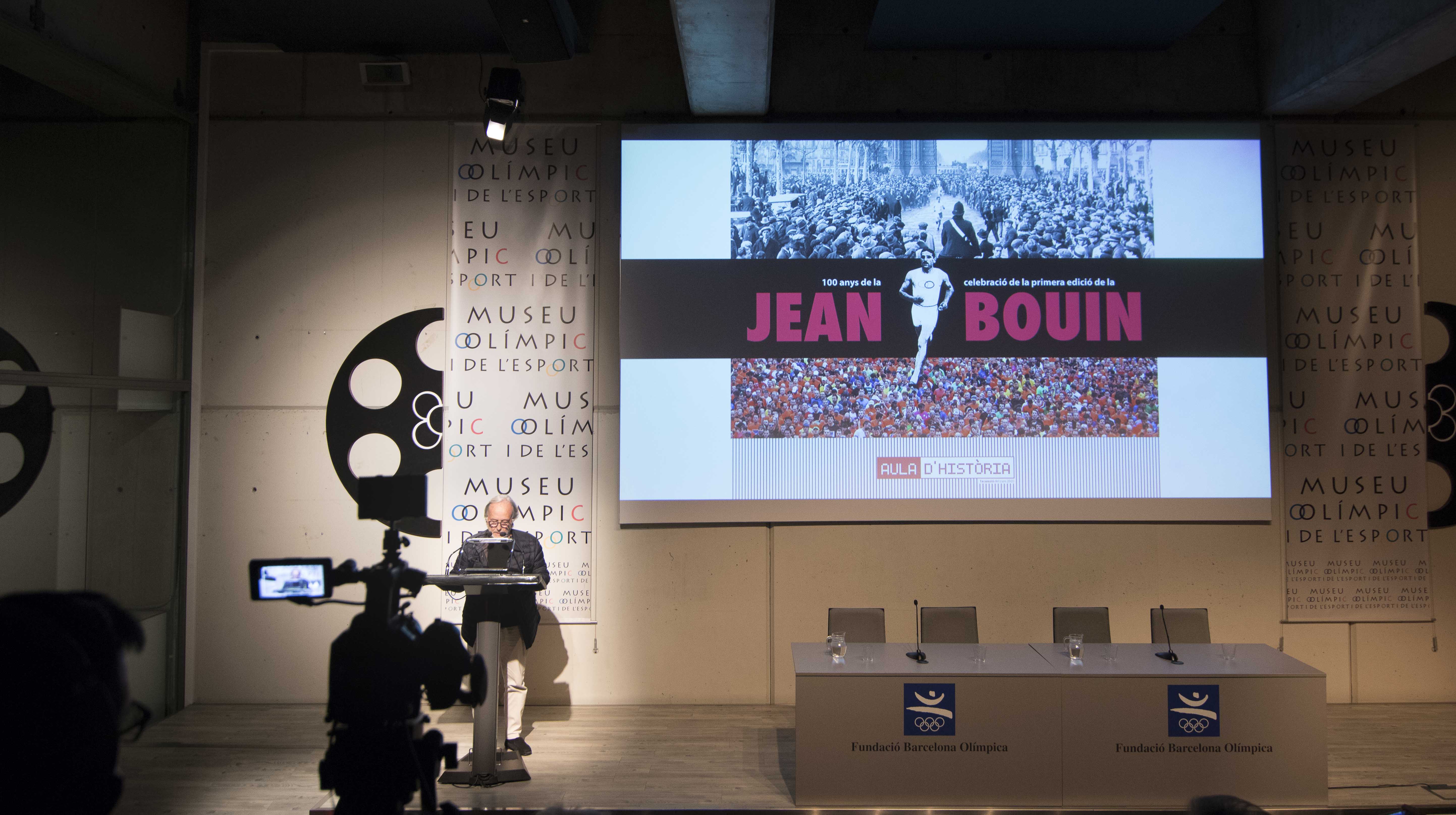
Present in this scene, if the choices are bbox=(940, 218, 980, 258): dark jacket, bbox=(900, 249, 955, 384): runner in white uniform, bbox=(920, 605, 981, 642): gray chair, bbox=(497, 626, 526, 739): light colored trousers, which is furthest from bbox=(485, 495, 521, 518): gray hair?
bbox=(940, 218, 980, 258): dark jacket

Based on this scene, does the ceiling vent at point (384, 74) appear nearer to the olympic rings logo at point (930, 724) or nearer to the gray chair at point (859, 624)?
the gray chair at point (859, 624)

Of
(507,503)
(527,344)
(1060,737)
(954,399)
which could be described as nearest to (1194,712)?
(1060,737)

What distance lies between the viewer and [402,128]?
567cm

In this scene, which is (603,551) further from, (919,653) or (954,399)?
(954,399)

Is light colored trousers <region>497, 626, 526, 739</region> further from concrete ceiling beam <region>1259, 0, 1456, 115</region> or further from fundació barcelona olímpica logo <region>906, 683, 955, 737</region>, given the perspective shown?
concrete ceiling beam <region>1259, 0, 1456, 115</region>

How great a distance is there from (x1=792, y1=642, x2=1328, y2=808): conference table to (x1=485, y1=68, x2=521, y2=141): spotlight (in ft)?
12.1

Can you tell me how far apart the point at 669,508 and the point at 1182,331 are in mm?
3614

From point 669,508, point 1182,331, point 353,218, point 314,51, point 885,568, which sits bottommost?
point 885,568

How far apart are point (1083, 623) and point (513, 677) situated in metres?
3.34

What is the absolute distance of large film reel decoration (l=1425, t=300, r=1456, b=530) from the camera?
5.47 metres

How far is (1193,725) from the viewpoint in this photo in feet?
12.4

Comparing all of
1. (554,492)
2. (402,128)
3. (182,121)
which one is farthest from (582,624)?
(182,121)

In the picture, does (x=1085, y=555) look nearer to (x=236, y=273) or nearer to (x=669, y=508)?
(x=669, y=508)

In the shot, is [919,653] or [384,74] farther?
[384,74]
